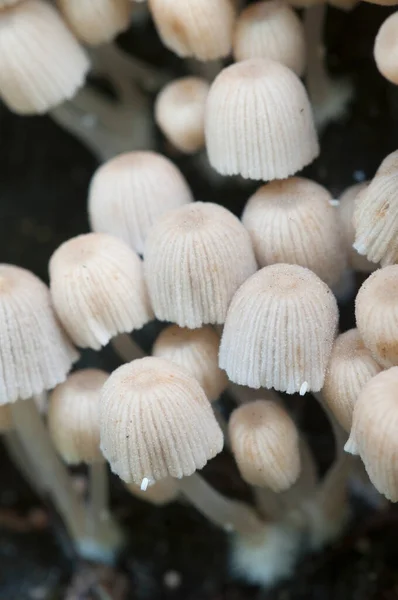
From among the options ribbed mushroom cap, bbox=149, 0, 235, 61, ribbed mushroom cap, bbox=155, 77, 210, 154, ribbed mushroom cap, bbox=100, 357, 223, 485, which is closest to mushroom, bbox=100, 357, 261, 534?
ribbed mushroom cap, bbox=100, 357, 223, 485

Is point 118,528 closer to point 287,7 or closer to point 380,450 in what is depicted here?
point 380,450

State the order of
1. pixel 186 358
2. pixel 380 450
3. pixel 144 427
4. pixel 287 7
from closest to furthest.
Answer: pixel 380 450 → pixel 144 427 → pixel 186 358 → pixel 287 7

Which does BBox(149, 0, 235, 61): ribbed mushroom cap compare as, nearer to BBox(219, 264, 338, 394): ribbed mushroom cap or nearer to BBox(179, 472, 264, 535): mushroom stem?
BBox(219, 264, 338, 394): ribbed mushroom cap

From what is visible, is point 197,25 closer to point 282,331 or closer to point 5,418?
point 282,331

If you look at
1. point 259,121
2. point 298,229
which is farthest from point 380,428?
point 259,121

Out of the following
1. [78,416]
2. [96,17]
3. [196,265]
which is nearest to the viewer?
[196,265]

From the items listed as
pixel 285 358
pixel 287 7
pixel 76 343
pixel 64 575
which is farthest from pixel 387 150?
pixel 64 575
